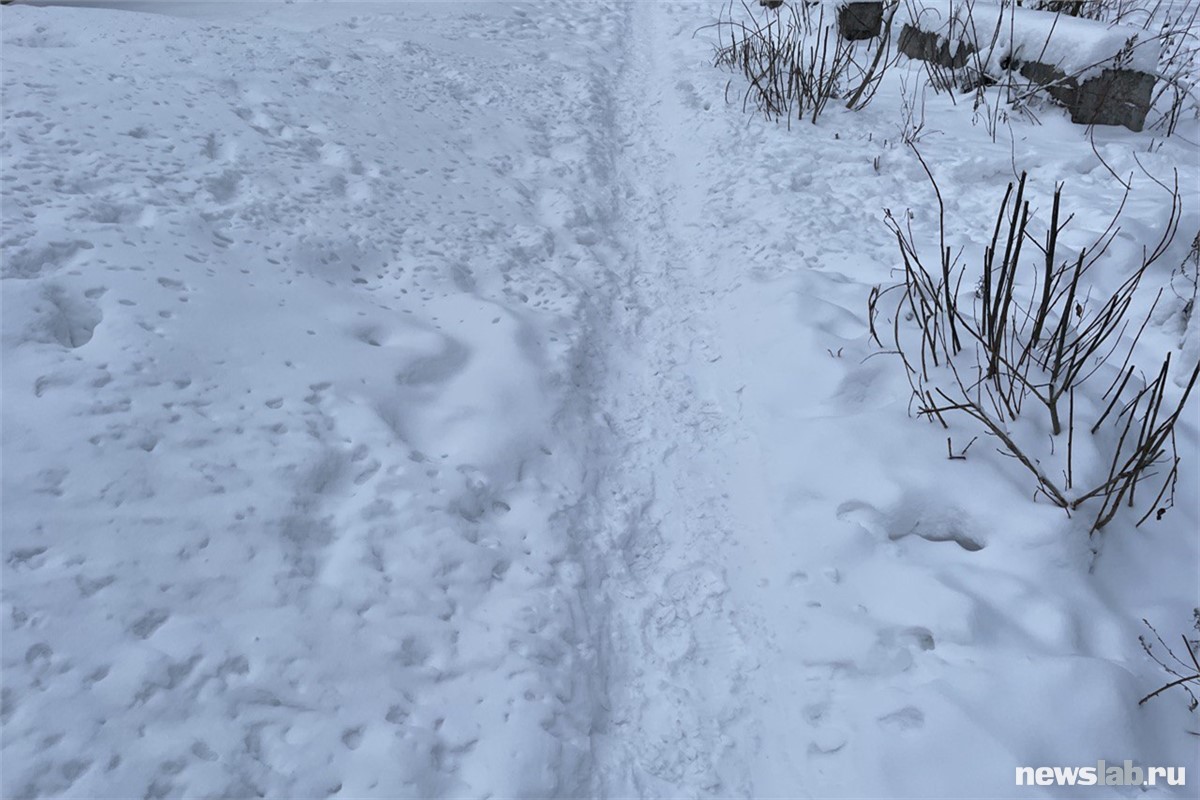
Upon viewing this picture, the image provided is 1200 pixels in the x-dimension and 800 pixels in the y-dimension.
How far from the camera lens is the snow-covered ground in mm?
1501

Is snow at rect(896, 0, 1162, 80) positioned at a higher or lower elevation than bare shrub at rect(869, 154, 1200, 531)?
higher

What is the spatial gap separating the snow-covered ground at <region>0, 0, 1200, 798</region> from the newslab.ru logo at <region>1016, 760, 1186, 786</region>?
0.02 metres

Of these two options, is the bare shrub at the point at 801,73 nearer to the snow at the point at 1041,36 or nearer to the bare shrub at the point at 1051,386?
the snow at the point at 1041,36

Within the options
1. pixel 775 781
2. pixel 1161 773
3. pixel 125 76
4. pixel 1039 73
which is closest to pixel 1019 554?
pixel 1161 773

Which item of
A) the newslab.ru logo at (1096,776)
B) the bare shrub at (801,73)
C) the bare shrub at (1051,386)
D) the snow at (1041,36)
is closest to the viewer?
the newslab.ru logo at (1096,776)

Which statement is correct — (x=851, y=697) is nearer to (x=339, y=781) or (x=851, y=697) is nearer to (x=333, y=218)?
(x=339, y=781)

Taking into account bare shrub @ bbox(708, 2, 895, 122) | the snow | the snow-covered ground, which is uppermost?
the snow

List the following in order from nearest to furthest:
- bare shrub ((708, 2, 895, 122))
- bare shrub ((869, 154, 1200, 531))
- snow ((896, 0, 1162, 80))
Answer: bare shrub ((869, 154, 1200, 531)), snow ((896, 0, 1162, 80)), bare shrub ((708, 2, 895, 122))

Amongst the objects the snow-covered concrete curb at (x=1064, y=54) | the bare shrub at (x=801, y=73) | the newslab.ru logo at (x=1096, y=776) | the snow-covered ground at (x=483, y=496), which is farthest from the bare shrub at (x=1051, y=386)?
the bare shrub at (x=801, y=73)

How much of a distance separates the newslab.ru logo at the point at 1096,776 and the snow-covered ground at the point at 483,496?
0.02 meters

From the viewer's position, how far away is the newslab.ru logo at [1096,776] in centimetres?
147

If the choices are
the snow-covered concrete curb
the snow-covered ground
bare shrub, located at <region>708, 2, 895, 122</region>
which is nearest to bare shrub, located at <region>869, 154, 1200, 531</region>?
the snow-covered ground

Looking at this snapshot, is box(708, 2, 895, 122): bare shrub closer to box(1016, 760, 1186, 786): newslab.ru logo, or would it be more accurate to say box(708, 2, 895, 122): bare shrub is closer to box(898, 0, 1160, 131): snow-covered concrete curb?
box(898, 0, 1160, 131): snow-covered concrete curb

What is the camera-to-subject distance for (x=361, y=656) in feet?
5.27
